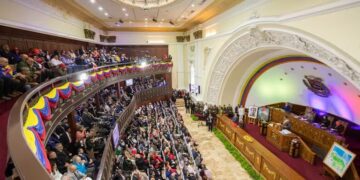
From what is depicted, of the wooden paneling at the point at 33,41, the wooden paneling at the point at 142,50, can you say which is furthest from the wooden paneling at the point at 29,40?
the wooden paneling at the point at 142,50

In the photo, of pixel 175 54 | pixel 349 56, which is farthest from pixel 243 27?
pixel 175 54

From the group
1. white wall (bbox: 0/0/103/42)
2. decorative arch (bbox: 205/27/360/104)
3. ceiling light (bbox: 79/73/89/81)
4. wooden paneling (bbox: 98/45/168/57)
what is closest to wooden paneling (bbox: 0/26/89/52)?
white wall (bbox: 0/0/103/42)

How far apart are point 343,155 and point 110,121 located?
883 centimetres

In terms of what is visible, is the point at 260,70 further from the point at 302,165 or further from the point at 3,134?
the point at 3,134

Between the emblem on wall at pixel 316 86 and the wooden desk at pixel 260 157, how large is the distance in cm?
492

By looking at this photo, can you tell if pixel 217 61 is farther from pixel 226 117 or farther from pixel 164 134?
pixel 164 134

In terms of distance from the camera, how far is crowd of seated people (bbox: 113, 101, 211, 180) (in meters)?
6.44

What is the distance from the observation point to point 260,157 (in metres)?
7.79

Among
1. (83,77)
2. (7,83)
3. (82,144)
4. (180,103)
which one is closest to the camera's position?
(7,83)

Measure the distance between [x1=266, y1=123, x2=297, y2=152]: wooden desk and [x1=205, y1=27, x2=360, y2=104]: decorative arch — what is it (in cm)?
378

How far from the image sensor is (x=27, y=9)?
678 cm

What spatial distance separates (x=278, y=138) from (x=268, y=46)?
4376 mm

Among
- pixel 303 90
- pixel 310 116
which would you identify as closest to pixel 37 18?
pixel 310 116

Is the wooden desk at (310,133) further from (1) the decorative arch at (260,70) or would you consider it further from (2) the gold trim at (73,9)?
(2) the gold trim at (73,9)
